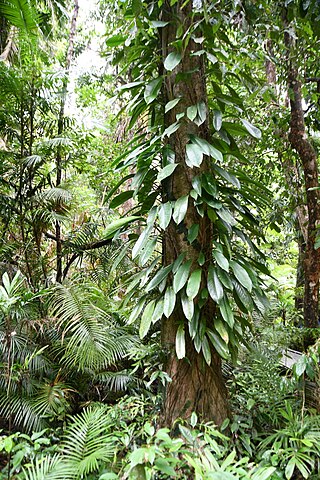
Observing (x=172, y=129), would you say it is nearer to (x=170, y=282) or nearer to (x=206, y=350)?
(x=170, y=282)

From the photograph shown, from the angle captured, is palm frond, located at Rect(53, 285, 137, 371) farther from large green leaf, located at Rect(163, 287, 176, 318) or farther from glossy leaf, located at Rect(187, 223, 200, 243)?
glossy leaf, located at Rect(187, 223, 200, 243)

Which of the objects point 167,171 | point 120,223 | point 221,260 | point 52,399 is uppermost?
point 167,171

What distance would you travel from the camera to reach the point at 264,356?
2223 mm

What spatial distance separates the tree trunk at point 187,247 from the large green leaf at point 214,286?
76 millimetres

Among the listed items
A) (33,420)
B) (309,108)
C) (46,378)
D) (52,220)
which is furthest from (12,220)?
(309,108)

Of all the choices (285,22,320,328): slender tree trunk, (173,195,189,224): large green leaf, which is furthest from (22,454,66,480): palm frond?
(285,22,320,328): slender tree trunk

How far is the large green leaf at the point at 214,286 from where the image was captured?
1.48 m

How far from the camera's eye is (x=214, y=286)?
4.95 feet

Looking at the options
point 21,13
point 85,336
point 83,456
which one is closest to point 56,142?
point 21,13

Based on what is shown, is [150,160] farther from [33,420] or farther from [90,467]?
[33,420]

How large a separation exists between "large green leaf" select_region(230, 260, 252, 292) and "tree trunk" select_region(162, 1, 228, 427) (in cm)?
13

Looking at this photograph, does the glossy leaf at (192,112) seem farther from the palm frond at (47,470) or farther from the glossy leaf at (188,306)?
the palm frond at (47,470)

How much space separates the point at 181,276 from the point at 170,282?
0.16 meters

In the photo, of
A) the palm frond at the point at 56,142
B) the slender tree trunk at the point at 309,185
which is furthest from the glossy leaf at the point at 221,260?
the palm frond at the point at 56,142
